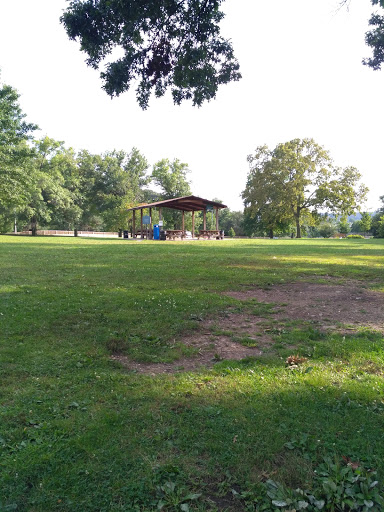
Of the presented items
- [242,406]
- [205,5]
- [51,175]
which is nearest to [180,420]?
[242,406]

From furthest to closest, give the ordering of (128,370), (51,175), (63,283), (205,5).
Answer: (51,175) → (63,283) → (205,5) → (128,370)

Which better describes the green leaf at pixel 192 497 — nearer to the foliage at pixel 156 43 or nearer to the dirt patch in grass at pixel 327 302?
the dirt patch in grass at pixel 327 302

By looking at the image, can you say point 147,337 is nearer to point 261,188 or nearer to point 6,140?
point 6,140

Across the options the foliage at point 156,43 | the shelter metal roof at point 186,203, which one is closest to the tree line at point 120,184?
the shelter metal roof at point 186,203

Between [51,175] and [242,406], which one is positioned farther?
[51,175]

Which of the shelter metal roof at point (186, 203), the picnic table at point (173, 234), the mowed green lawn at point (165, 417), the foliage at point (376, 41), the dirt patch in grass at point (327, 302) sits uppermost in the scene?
the foliage at point (376, 41)

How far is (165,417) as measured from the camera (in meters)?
→ 2.91

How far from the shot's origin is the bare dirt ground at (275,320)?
4.26 m

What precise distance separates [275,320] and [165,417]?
10.6 ft

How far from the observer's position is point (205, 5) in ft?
23.8

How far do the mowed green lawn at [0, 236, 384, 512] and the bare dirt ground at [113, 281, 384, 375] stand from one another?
0.21 metres

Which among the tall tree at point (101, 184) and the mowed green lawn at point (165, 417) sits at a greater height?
the tall tree at point (101, 184)

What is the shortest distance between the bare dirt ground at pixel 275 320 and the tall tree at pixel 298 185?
4324 centimetres

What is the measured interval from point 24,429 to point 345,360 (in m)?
3.31
